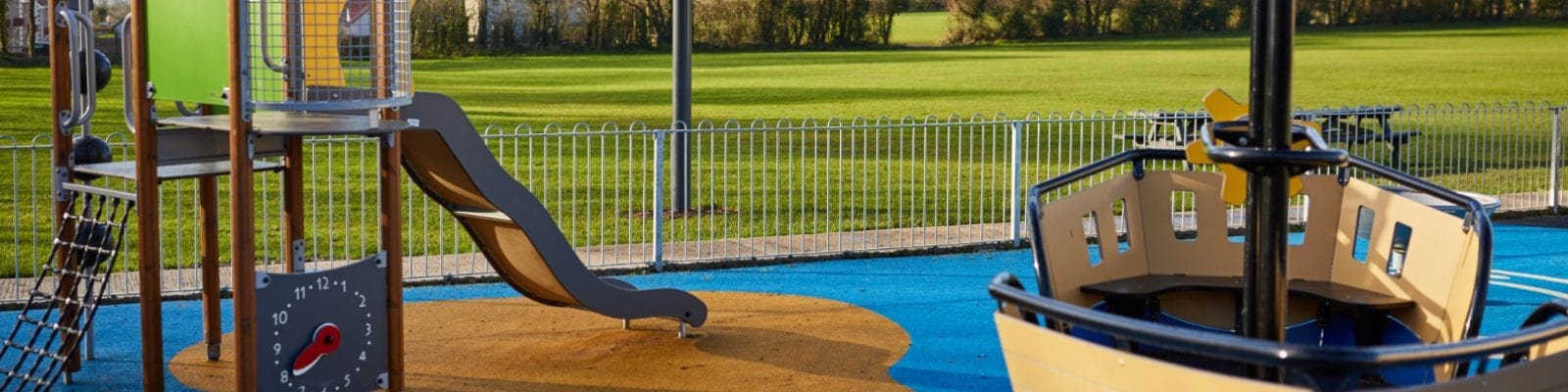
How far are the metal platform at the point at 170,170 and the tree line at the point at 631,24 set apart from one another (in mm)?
42786

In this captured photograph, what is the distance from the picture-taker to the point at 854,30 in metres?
58.0

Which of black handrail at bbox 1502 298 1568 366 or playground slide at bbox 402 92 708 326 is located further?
playground slide at bbox 402 92 708 326

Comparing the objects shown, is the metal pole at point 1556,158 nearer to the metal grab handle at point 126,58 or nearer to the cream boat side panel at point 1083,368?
the metal grab handle at point 126,58

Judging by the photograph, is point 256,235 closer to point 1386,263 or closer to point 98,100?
point 1386,263

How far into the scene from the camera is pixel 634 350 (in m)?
9.18

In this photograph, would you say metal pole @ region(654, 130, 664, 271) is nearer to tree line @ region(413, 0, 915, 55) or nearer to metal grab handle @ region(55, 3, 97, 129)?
metal grab handle @ region(55, 3, 97, 129)

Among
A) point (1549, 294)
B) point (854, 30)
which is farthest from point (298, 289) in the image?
point (854, 30)

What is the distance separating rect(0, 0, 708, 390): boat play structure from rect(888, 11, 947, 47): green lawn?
50897 millimetres

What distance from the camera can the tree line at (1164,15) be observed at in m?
61.0

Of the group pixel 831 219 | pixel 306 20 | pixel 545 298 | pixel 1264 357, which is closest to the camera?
pixel 1264 357

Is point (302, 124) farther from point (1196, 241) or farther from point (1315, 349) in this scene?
point (1315, 349)

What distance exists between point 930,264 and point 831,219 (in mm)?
2751

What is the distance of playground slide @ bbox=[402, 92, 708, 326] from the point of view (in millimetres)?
8156

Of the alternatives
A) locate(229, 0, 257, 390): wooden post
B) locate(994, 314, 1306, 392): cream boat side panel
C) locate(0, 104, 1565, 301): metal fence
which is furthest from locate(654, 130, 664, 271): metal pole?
locate(994, 314, 1306, 392): cream boat side panel
